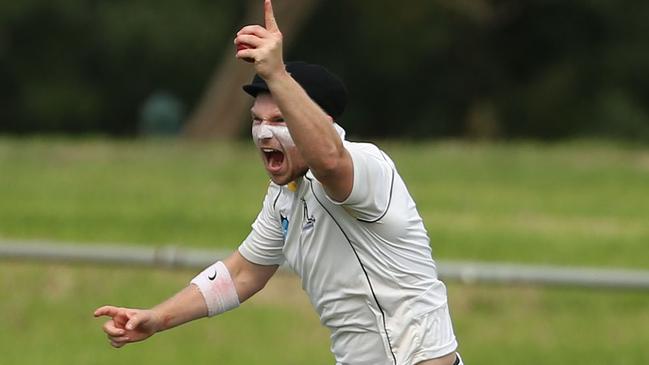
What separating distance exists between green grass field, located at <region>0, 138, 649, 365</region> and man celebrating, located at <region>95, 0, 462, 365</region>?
5.56 metres

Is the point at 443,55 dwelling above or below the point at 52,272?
above

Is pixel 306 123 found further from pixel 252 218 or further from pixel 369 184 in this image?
pixel 252 218

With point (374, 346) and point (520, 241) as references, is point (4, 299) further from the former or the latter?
point (374, 346)

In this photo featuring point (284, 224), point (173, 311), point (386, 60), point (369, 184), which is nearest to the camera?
point (369, 184)

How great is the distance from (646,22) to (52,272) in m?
35.8

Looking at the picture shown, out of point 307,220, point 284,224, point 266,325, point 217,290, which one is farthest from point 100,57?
point 307,220

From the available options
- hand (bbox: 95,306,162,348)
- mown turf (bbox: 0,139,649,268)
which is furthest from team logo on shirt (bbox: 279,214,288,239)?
mown turf (bbox: 0,139,649,268)

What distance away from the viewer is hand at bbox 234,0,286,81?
4902 mm

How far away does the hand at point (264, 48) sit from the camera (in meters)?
4.90

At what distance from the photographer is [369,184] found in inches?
205

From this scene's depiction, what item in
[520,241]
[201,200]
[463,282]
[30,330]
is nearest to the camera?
[463,282]

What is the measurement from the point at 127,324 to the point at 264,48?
1.44m

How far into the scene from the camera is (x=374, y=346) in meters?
5.61

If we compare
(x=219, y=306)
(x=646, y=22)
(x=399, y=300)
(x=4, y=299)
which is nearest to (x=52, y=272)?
(x=4, y=299)
